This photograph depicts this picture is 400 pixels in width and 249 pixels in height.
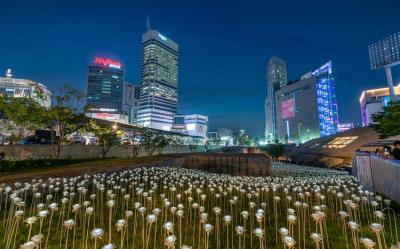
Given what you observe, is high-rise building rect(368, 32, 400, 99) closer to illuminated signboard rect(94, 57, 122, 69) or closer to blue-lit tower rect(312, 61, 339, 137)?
blue-lit tower rect(312, 61, 339, 137)

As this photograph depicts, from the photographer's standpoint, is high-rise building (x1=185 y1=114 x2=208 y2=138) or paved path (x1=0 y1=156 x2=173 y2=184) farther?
high-rise building (x1=185 y1=114 x2=208 y2=138)

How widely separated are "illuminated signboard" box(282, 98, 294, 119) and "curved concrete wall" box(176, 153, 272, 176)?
133 meters

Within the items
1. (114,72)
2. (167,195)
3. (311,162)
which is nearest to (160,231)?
(167,195)

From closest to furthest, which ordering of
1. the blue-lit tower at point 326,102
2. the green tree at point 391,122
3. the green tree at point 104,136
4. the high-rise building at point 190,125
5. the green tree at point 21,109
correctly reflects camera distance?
the green tree at point 21,109
the green tree at point 391,122
the green tree at point 104,136
the blue-lit tower at point 326,102
the high-rise building at point 190,125

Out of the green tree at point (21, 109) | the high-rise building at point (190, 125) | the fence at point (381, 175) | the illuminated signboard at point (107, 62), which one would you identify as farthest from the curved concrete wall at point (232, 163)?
the illuminated signboard at point (107, 62)

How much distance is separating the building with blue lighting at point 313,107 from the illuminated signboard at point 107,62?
447ft

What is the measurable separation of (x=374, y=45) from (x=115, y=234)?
104 meters

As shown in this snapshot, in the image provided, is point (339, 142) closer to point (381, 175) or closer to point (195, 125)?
point (381, 175)

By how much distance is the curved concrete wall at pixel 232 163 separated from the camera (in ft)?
61.6

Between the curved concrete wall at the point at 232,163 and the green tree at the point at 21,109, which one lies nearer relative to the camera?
the curved concrete wall at the point at 232,163

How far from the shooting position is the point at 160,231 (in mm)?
5766

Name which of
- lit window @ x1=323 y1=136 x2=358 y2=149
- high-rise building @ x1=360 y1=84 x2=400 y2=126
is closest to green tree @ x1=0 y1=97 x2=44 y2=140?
lit window @ x1=323 y1=136 x2=358 y2=149

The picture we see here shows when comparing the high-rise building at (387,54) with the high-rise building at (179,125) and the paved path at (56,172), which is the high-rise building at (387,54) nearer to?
the paved path at (56,172)

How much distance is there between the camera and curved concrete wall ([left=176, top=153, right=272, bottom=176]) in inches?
739
